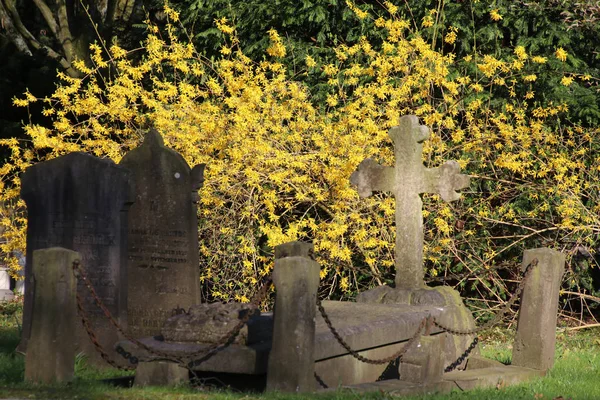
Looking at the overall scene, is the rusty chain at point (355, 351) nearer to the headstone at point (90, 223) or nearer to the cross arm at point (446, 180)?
the cross arm at point (446, 180)

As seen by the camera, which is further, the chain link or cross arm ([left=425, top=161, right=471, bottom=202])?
cross arm ([left=425, top=161, right=471, bottom=202])

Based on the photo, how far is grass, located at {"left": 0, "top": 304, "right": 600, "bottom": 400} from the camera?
777 centimetres

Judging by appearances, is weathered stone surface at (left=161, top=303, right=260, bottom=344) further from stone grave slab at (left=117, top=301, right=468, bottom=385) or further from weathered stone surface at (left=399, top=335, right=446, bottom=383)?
weathered stone surface at (left=399, top=335, right=446, bottom=383)

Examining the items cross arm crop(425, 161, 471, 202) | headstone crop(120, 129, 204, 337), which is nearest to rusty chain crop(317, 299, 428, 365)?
cross arm crop(425, 161, 471, 202)

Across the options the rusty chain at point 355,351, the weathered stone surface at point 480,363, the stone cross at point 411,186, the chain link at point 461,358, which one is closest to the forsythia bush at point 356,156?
the stone cross at point 411,186

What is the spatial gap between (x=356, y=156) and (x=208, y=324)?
4.89 meters

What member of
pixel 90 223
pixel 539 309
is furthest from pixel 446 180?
pixel 90 223

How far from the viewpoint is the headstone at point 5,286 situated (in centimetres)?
1727

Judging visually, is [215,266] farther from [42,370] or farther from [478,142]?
[42,370]

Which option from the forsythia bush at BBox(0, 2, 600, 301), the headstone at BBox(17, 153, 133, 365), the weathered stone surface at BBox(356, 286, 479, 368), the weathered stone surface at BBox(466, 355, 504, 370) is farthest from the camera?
the forsythia bush at BBox(0, 2, 600, 301)

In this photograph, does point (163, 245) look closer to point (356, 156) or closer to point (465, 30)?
point (356, 156)

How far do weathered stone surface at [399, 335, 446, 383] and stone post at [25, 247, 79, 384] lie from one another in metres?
2.82

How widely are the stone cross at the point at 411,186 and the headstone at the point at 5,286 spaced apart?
8.68 meters

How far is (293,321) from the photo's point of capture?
7996 mm
